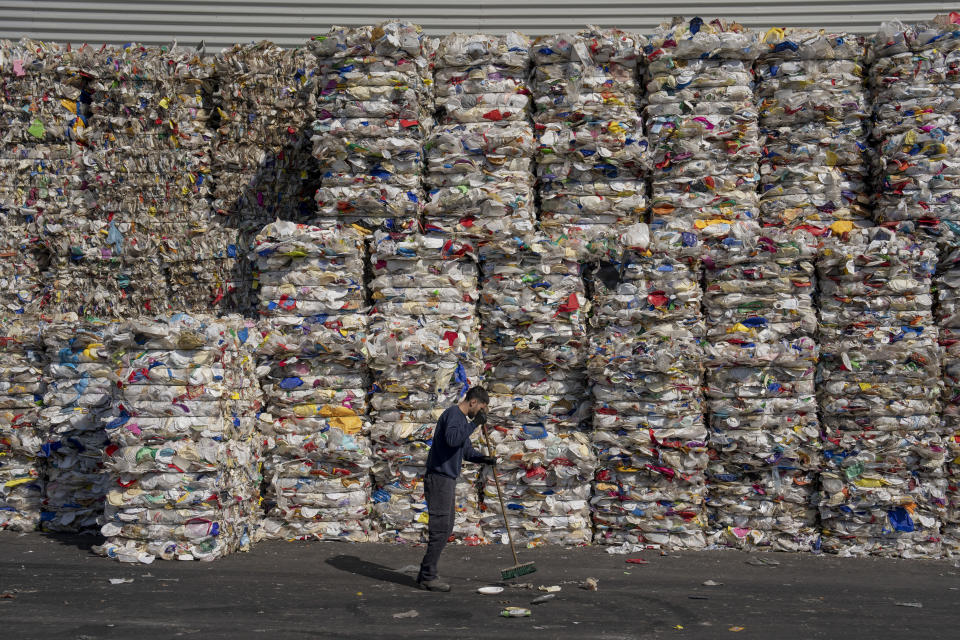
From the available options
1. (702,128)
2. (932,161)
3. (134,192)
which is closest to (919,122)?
(932,161)

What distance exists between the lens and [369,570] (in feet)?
19.9

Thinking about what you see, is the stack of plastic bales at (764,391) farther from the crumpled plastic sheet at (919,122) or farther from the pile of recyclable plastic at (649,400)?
the crumpled plastic sheet at (919,122)

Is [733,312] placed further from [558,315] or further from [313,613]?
[313,613]

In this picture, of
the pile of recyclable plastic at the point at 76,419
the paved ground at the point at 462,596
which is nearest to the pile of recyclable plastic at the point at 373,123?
the pile of recyclable plastic at the point at 76,419

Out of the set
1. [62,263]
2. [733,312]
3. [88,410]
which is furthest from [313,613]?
[62,263]

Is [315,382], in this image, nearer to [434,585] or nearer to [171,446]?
[171,446]

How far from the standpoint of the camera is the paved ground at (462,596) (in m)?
4.74

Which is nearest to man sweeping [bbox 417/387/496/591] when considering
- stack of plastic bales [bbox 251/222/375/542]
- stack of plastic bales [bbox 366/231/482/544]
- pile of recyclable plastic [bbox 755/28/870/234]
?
stack of plastic bales [bbox 366/231/482/544]

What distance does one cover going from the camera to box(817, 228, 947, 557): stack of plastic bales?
6570mm

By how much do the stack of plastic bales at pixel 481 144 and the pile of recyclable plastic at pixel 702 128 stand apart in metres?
1.14

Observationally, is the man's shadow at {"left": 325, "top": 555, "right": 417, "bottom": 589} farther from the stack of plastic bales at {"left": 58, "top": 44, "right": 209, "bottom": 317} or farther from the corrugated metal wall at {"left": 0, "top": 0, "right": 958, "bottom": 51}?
the corrugated metal wall at {"left": 0, "top": 0, "right": 958, "bottom": 51}

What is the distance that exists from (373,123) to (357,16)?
4079mm

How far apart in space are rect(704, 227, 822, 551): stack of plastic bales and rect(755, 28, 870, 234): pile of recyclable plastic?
1.32ft

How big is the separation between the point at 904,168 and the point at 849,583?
348 cm
